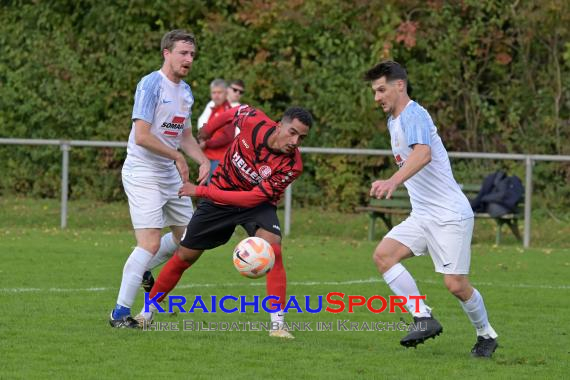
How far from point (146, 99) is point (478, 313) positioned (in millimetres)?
2809

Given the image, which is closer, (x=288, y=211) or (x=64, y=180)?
(x=288, y=211)

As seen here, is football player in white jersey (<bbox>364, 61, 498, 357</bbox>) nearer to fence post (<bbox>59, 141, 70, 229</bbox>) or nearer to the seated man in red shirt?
the seated man in red shirt

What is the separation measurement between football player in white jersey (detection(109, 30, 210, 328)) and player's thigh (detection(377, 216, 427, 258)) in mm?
1572

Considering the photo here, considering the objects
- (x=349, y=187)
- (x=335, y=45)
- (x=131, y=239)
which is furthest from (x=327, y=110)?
(x=131, y=239)

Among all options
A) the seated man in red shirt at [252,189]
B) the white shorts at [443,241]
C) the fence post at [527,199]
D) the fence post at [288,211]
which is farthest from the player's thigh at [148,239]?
the fence post at [527,199]

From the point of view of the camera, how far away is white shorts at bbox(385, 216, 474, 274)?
26.6ft

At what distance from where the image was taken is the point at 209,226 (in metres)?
9.13

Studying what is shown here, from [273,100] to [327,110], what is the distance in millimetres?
1209

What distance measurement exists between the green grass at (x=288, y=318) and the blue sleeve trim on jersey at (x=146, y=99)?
60.3 inches

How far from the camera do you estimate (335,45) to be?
21.4m

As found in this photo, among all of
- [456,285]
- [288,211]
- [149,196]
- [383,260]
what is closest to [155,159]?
[149,196]

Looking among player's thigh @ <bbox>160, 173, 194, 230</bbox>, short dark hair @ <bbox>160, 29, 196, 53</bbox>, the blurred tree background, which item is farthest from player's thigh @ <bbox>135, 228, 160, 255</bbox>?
the blurred tree background

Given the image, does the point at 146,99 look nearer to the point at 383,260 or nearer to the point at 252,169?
the point at 252,169

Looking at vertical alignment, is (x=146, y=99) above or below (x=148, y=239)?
above
